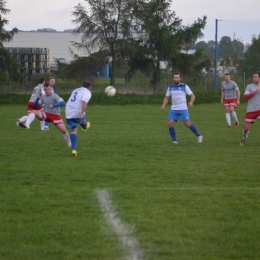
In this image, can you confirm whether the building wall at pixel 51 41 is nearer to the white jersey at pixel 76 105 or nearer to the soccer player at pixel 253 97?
the soccer player at pixel 253 97

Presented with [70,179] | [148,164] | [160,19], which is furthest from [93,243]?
[160,19]

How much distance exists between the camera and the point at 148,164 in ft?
35.9

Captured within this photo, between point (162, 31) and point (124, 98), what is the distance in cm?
615

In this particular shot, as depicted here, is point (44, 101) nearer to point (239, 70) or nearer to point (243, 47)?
point (239, 70)

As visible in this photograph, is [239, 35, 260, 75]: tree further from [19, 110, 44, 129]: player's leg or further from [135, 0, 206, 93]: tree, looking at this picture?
[19, 110, 44, 129]: player's leg

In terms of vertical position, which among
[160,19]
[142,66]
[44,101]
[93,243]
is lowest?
[93,243]

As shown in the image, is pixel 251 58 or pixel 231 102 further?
pixel 251 58

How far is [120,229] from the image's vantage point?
6.08 metres

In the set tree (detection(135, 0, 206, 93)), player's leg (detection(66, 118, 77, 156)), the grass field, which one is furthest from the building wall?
player's leg (detection(66, 118, 77, 156))

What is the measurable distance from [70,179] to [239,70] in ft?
113

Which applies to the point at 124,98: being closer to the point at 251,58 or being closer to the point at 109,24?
the point at 109,24

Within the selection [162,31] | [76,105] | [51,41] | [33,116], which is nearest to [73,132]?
[76,105]

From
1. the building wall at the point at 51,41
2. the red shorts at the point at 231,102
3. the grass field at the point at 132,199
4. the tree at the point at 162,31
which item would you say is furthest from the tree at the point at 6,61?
the building wall at the point at 51,41

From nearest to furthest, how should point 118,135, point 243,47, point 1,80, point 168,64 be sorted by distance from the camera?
1. point 118,135
2. point 1,80
3. point 168,64
4. point 243,47
